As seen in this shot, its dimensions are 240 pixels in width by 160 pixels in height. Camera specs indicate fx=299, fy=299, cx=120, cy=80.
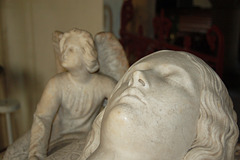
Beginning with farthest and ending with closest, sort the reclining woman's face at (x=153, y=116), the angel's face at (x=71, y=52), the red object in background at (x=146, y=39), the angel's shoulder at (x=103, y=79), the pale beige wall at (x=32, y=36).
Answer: the red object in background at (x=146, y=39) < the pale beige wall at (x=32, y=36) < the angel's shoulder at (x=103, y=79) < the angel's face at (x=71, y=52) < the reclining woman's face at (x=153, y=116)

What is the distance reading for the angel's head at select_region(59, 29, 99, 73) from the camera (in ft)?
4.08

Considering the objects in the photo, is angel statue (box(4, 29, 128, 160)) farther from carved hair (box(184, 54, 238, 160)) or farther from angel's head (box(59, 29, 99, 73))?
carved hair (box(184, 54, 238, 160))

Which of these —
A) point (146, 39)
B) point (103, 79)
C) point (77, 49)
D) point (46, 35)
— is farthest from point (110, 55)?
point (146, 39)

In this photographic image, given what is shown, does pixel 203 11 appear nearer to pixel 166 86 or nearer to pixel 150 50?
pixel 150 50

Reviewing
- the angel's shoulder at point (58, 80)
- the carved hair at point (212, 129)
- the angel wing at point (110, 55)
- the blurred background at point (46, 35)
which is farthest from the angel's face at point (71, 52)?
the blurred background at point (46, 35)

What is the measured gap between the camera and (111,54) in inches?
58.4

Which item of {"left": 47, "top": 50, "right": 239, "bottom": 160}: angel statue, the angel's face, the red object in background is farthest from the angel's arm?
the red object in background

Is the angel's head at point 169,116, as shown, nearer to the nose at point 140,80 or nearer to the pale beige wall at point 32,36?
the nose at point 140,80

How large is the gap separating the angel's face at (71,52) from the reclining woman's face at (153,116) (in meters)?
0.42

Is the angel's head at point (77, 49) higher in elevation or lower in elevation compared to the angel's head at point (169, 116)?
higher

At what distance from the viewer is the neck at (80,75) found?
1.30 meters

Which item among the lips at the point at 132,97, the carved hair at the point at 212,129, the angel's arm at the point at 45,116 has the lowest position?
the angel's arm at the point at 45,116

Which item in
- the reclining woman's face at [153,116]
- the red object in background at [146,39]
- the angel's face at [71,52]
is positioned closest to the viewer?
the reclining woman's face at [153,116]

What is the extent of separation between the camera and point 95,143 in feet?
3.24
